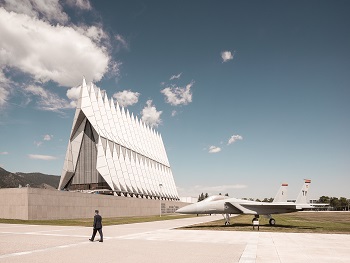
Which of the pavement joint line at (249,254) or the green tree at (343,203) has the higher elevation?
the pavement joint line at (249,254)

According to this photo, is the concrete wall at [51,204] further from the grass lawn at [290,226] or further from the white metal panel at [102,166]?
the grass lawn at [290,226]

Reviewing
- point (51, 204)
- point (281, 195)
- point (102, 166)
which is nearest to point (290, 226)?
point (281, 195)

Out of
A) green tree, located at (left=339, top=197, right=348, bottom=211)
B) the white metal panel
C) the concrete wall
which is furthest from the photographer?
green tree, located at (left=339, top=197, right=348, bottom=211)

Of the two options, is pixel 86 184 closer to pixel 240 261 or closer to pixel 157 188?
pixel 157 188

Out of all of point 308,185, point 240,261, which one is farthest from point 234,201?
point 240,261

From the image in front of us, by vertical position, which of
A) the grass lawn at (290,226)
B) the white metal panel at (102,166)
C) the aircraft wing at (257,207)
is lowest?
the grass lawn at (290,226)

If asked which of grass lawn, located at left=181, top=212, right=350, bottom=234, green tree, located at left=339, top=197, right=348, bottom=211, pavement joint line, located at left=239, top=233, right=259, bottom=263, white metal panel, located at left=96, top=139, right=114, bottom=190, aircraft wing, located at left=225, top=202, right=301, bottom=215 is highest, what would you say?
white metal panel, located at left=96, top=139, right=114, bottom=190

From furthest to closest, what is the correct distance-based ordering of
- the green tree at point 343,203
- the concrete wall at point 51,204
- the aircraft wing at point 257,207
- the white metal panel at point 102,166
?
the green tree at point 343,203
the white metal panel at point 102,166
the concrete wall at point 51,204
the aircraft wing at point 257,207

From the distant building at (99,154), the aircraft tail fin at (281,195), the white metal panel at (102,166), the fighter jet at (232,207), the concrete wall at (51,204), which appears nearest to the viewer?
the fighter jet at (232,207)

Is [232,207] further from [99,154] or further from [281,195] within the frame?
[99,154]

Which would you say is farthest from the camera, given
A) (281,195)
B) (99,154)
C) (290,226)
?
(99,154)

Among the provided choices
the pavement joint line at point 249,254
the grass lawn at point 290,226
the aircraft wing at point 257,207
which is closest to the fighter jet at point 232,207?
the aircraft wing at point 257,207

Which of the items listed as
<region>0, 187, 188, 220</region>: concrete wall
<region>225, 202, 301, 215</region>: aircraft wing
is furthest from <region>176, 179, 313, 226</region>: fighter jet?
<region>0, 187, 188, 220</region>: concrete wall

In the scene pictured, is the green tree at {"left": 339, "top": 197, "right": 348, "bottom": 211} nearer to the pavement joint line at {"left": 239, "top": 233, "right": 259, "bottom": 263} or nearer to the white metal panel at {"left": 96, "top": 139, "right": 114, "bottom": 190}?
the white metal panel at {"left": 96, "top": 139, "right": 114, "bottom": 190}
